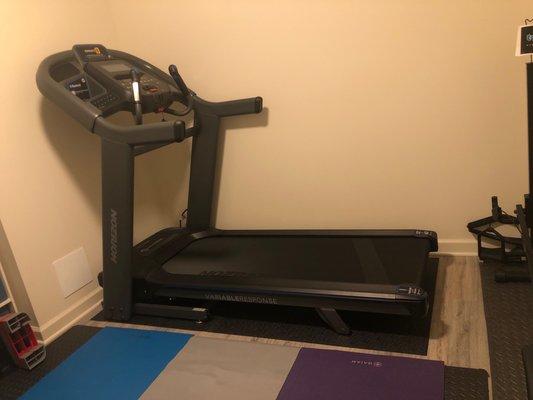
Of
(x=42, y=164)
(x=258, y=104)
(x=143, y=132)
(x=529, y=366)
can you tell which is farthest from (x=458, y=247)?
(x=42, y=164)

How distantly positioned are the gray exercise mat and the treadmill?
0.69 ft

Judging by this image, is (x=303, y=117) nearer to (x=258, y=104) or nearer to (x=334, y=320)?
(x=258, y=104)

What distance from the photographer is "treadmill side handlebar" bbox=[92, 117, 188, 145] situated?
204cm

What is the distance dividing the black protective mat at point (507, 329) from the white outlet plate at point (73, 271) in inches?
79.4

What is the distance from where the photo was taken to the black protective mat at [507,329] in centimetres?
165

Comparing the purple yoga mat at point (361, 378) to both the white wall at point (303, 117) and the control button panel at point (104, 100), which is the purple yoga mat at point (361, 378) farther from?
the control button panel at point (104, 100)

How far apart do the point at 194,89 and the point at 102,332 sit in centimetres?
148

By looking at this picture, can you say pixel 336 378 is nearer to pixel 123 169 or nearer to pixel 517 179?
pixel 123 169

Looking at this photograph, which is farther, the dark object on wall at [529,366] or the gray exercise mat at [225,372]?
the gray exercise mat at [225,372]

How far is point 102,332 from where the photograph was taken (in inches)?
92.6

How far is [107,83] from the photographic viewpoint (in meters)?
2.26

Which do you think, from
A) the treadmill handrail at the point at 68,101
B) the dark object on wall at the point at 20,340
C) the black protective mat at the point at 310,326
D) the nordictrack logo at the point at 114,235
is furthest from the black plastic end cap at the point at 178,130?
the dark object on wall at the point at 20,340

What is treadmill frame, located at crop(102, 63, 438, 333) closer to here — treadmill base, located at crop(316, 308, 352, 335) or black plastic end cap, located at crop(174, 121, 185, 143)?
treadmill base, located at crop(316, 308, 352, 335)

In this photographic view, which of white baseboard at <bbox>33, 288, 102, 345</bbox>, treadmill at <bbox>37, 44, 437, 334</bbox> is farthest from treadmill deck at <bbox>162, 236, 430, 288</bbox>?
white baseboard at <bbox>33, 288, 102, 345</bbox>
